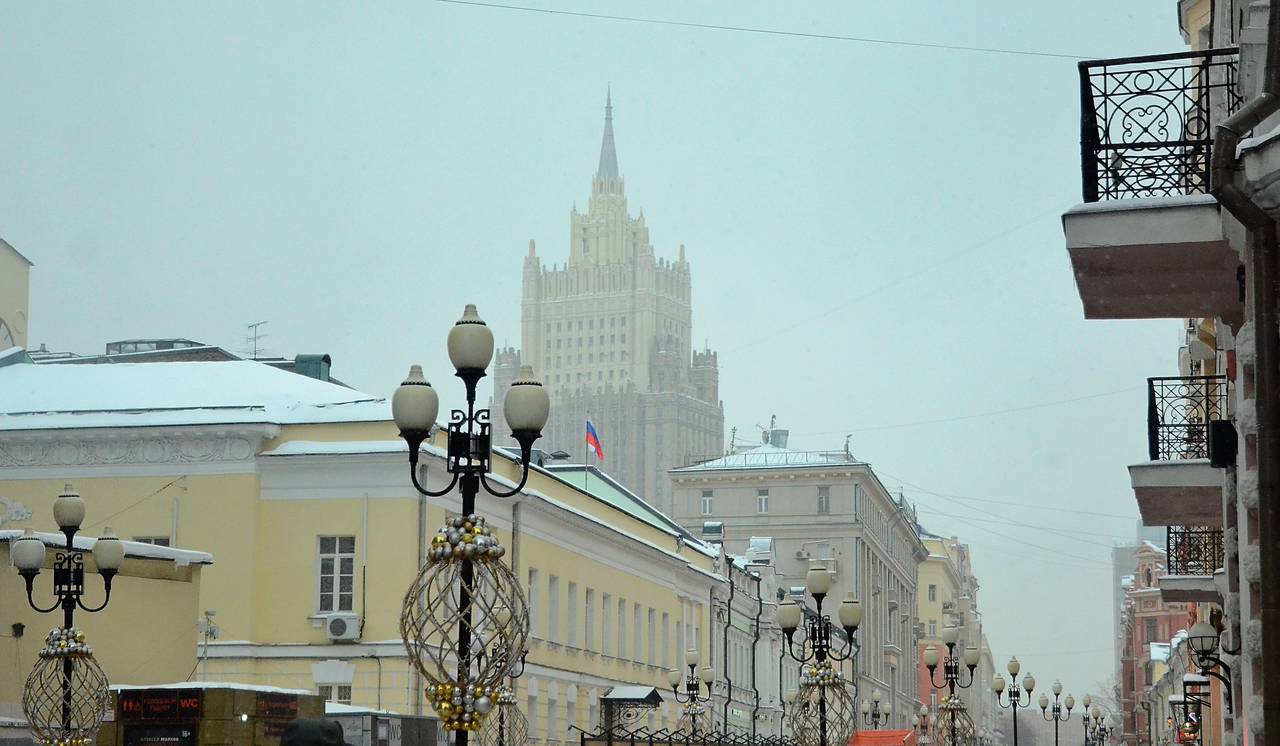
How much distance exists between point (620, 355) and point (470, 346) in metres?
175

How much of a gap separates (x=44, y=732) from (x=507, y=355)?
16367 cm

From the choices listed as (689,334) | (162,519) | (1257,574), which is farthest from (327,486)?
(689,334)

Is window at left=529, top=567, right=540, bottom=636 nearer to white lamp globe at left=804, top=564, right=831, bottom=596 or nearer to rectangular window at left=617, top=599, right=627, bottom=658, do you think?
rectangular window at left=617, top=599, right=627, bottom=658

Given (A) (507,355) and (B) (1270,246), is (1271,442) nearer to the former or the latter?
(B) (1270,246)

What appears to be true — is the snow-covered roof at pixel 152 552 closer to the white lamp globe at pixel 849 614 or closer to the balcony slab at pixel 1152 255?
the white lamp globe at pixel 849 614

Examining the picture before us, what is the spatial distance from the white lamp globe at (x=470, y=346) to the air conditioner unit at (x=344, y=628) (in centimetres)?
2268

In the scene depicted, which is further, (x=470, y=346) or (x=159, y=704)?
(x=159, y=704)

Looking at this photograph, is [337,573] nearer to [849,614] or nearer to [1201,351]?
[849,614]

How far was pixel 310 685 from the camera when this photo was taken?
35219 millimetres

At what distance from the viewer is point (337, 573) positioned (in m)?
36.3

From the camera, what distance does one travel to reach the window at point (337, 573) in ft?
119

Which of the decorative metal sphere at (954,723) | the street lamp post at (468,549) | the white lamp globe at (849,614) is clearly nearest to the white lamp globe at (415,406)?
the street lamp post at (468,549)

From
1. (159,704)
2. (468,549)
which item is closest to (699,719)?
(159,704)

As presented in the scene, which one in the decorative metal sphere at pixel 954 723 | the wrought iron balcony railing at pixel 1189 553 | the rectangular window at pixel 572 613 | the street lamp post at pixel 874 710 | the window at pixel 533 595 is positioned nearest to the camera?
the wrought iron balcony railing at pixel 1189 553
